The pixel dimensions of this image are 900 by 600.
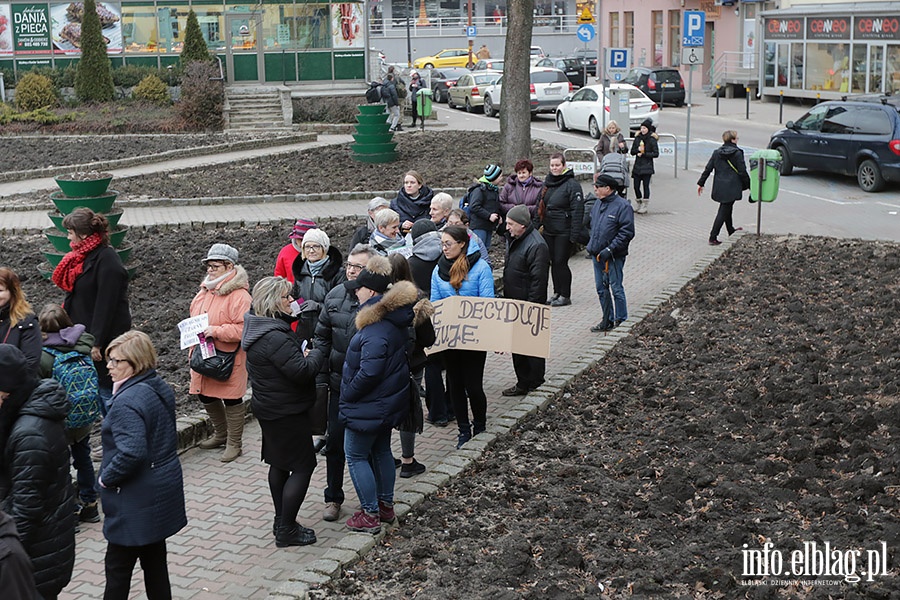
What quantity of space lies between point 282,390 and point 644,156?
1329 centimetres

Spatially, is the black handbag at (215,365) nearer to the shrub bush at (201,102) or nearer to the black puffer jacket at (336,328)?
the black puffer jacket at (336,328)

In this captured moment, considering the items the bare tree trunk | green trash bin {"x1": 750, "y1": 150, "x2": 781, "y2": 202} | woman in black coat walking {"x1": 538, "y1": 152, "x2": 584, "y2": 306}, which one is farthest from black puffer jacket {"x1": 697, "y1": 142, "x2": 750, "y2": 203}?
the bare tree trunk

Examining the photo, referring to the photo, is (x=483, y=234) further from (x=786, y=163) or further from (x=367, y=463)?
(x=786, y=163)

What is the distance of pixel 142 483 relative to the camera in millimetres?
6039

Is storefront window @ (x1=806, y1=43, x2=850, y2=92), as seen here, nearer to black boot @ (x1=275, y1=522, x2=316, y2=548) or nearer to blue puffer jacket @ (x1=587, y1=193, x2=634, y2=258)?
blue puffer jacket @ (x1=587, y1=193, x2=634, y2=258)

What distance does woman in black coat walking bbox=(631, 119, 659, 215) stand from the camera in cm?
1909

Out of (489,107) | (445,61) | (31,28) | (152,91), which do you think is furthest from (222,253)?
(445,61)

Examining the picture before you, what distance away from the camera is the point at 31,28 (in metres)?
37.9

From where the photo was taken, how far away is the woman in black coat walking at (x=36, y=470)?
5441 millimetres

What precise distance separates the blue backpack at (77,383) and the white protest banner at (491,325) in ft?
8.36

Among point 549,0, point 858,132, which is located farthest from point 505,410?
point 549,0

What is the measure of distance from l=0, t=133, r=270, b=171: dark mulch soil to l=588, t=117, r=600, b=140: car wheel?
9.63 metres

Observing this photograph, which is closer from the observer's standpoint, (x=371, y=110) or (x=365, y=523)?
(x=365, y=523)

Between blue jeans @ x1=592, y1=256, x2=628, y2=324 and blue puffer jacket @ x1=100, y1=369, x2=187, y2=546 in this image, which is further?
blue jeans @ x1=592, y1=256, x2=628, y2=324
